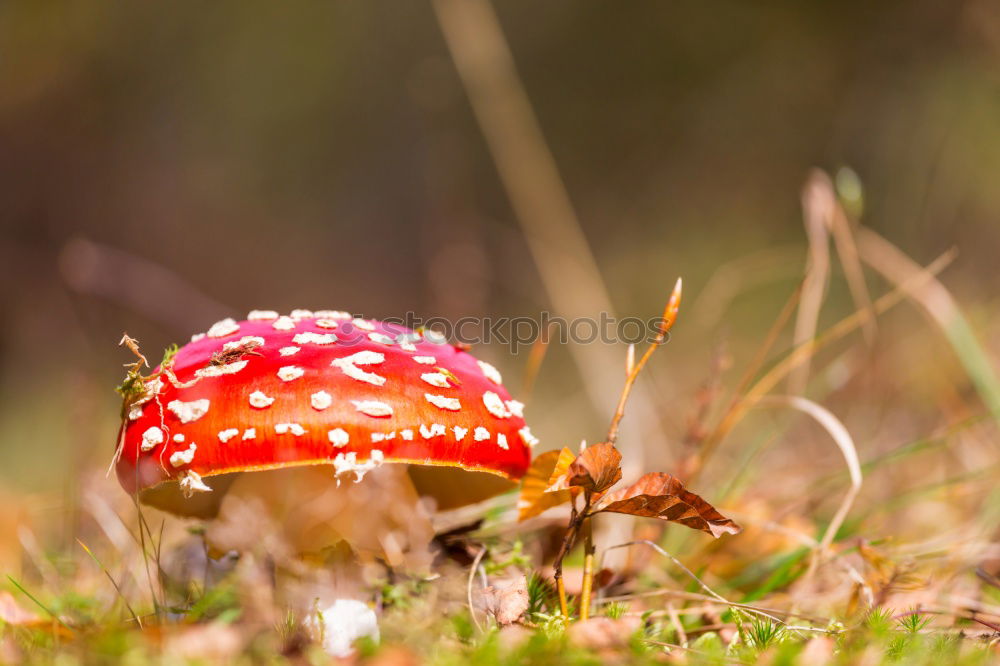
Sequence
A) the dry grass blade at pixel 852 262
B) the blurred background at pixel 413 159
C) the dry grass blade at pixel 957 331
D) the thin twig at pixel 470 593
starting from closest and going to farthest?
1. the thin twig at pixel 470 593
2. the dry grass blade at pixel 957 331
3. the dry grass blade at pixel 852 262
4. the blurred background at pixel 413 159

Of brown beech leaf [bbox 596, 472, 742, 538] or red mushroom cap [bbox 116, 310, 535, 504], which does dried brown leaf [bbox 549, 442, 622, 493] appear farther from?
red mushroom cap [bbox 116, 310, 535, 504]

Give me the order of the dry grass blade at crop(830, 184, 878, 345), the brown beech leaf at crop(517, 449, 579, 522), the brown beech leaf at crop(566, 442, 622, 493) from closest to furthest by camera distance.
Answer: the brown beech leaf at crop(566, 442, 622, 493) < the brown beech leaf at crop(517, 449, 579, 522) < the dry grass blade at crop(830, 184, 878, 345)

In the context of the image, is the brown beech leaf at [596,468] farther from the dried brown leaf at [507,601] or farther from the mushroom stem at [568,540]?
the dried brown leaf at [507,601]

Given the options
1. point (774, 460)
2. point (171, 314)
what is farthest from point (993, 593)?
point (171, 314)

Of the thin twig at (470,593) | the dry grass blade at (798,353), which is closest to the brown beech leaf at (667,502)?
the thin twig at (470,593)

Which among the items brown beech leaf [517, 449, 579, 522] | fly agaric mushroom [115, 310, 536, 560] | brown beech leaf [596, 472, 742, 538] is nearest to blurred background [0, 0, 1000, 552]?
brown beech leaf [517, 449, 579, 522]
